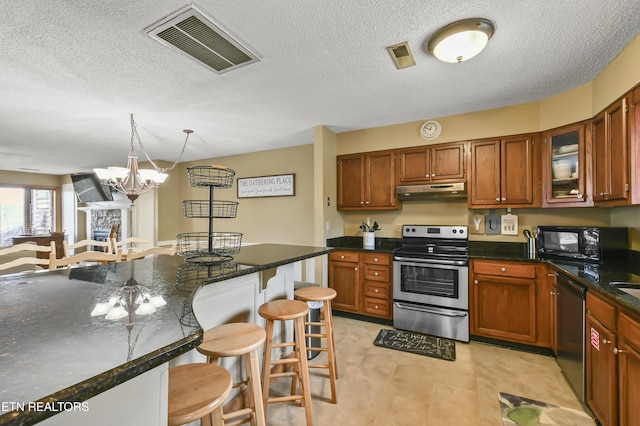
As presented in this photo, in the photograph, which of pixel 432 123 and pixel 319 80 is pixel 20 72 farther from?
pixel 432 123

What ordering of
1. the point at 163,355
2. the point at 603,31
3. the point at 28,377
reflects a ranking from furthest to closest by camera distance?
the point at 603,31
the point at 163,355
the point at 28,377

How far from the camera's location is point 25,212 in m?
6.98

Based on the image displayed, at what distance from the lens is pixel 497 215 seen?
3.18 meters

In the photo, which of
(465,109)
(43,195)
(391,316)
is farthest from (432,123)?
(43,195)

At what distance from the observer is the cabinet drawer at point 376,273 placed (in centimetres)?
327

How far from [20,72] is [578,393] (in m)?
4.68

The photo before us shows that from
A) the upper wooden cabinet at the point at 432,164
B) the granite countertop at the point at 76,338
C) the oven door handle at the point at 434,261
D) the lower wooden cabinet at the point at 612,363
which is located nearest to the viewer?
the granite countertop at the point at 76,338

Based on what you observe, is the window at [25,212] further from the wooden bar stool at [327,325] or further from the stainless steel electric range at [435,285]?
the stainless steel electric range at [435,285]

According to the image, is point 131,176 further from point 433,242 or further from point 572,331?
point 572,331

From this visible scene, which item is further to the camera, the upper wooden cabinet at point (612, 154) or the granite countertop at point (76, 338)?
the upper wooden cabinet at point (612, 154)

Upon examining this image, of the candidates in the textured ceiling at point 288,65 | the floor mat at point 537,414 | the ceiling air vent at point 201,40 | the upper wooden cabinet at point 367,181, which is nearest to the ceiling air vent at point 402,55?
the textured ceiling at point 288,65

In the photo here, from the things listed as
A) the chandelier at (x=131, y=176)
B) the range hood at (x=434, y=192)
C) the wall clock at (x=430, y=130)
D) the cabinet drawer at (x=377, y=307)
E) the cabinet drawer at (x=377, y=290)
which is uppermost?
the wall clock at (x=430, y=130)

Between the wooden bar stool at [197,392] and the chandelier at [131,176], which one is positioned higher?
the chandelier at [131,176]

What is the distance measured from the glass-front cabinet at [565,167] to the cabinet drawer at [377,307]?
6.29 ft
